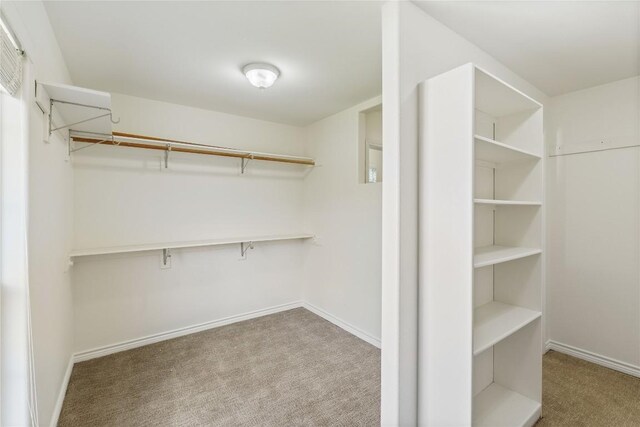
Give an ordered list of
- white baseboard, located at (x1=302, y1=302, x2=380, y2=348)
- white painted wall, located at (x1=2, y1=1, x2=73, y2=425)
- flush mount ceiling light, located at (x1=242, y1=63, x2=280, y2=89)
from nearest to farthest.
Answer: white painted wall, located at (x1=2, y1=1, x2=73, y2=425) < flush mount ceiling light, located at (x1=242, y1=63, x2=280, y2=89) < white baseboard, located at (x1=302, y1=302, x2=380, y2=348)

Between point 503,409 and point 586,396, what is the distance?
2.67ft

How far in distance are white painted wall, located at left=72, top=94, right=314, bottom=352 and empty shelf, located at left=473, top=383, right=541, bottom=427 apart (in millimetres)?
2367

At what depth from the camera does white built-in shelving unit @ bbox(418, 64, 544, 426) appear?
136 cm

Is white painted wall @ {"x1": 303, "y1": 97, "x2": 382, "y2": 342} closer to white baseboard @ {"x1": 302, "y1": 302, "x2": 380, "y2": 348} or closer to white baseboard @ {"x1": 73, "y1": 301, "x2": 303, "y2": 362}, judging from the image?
white baseboard @ {"x1": 302, "y1": 302, "x2": 380, "y2": 348}

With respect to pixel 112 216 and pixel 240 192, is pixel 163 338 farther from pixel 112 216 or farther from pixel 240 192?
pixel 240 192

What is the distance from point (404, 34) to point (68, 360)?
10.6ft

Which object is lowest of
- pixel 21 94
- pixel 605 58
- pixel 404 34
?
pixel 21 94

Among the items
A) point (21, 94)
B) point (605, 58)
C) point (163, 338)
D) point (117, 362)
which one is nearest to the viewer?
point (21, 94)

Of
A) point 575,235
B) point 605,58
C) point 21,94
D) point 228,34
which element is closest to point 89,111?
point 21,94

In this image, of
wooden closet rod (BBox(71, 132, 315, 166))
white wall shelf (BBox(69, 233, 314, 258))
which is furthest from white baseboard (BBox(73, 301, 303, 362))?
wooden closet rod (BBox(71, 132, 315, 166))

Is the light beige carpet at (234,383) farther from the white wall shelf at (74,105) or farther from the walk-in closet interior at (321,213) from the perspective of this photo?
the white wall shelf at (74,105)

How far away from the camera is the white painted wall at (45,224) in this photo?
1.30 meters

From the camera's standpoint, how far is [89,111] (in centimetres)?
178

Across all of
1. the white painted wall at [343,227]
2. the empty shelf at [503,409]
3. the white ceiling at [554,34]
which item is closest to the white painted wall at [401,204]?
the white ceiling at [554,34]
